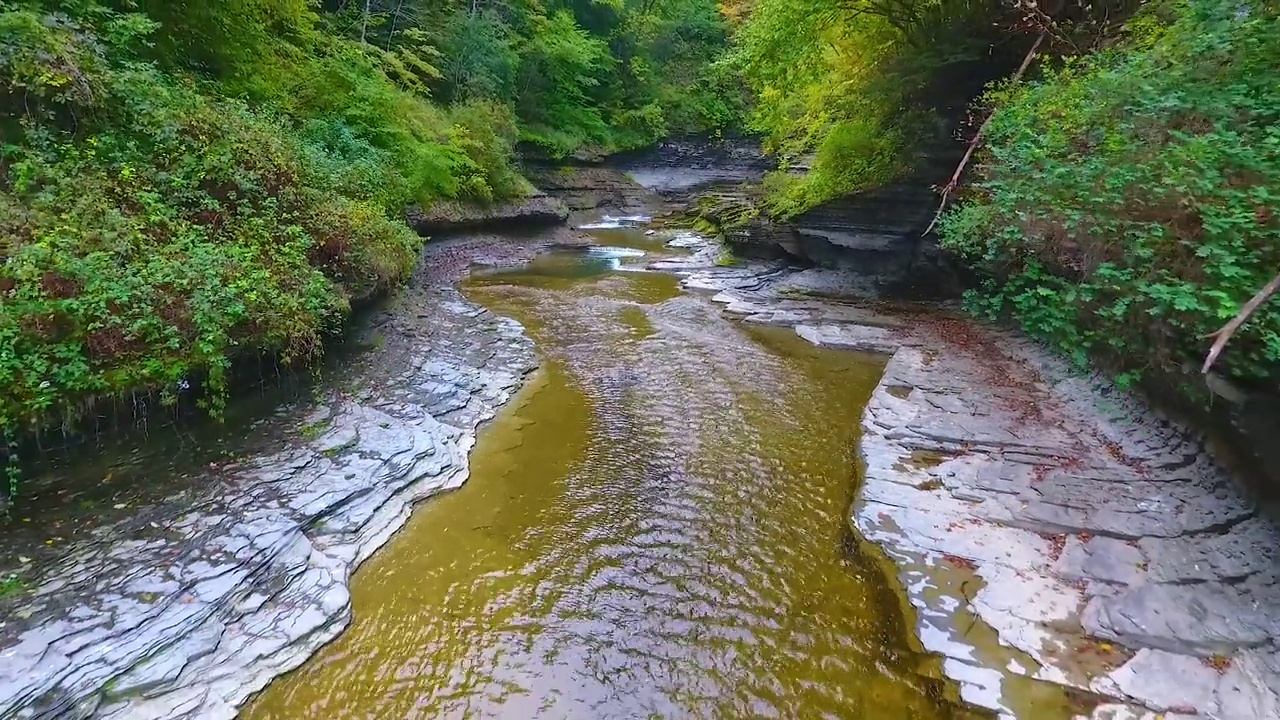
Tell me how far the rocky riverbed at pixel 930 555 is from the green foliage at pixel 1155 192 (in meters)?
1.06

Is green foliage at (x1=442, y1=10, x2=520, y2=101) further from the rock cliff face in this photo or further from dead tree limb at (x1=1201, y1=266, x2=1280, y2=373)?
dead tree limb at (x1=1201, y1=266, x2=1280, y2=373)

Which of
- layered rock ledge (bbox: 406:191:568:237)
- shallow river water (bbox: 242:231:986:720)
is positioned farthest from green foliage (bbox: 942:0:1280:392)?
layered rock ledge (bbox: 406:191:568:237)

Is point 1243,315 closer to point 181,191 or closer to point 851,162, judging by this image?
point 181,191

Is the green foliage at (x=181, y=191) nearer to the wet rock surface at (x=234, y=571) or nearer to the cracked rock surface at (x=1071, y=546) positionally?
the wet rock surface at (x=234, y=571)

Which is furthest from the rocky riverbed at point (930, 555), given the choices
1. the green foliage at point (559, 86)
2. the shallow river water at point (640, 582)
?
the green foliage at point (559, 86)

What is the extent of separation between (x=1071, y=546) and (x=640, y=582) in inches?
123

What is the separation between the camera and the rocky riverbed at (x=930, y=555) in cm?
377

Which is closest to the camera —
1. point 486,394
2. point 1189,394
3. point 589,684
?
point 589,684

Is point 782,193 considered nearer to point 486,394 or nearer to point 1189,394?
point 486,394

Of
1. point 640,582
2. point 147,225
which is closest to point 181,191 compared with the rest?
point 147,225

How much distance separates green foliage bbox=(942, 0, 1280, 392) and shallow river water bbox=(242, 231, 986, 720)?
8.21 feet

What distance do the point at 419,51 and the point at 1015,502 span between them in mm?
16307

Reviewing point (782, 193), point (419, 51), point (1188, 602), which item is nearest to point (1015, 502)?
point (1188, 602)

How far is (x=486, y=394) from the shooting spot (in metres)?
8.01
